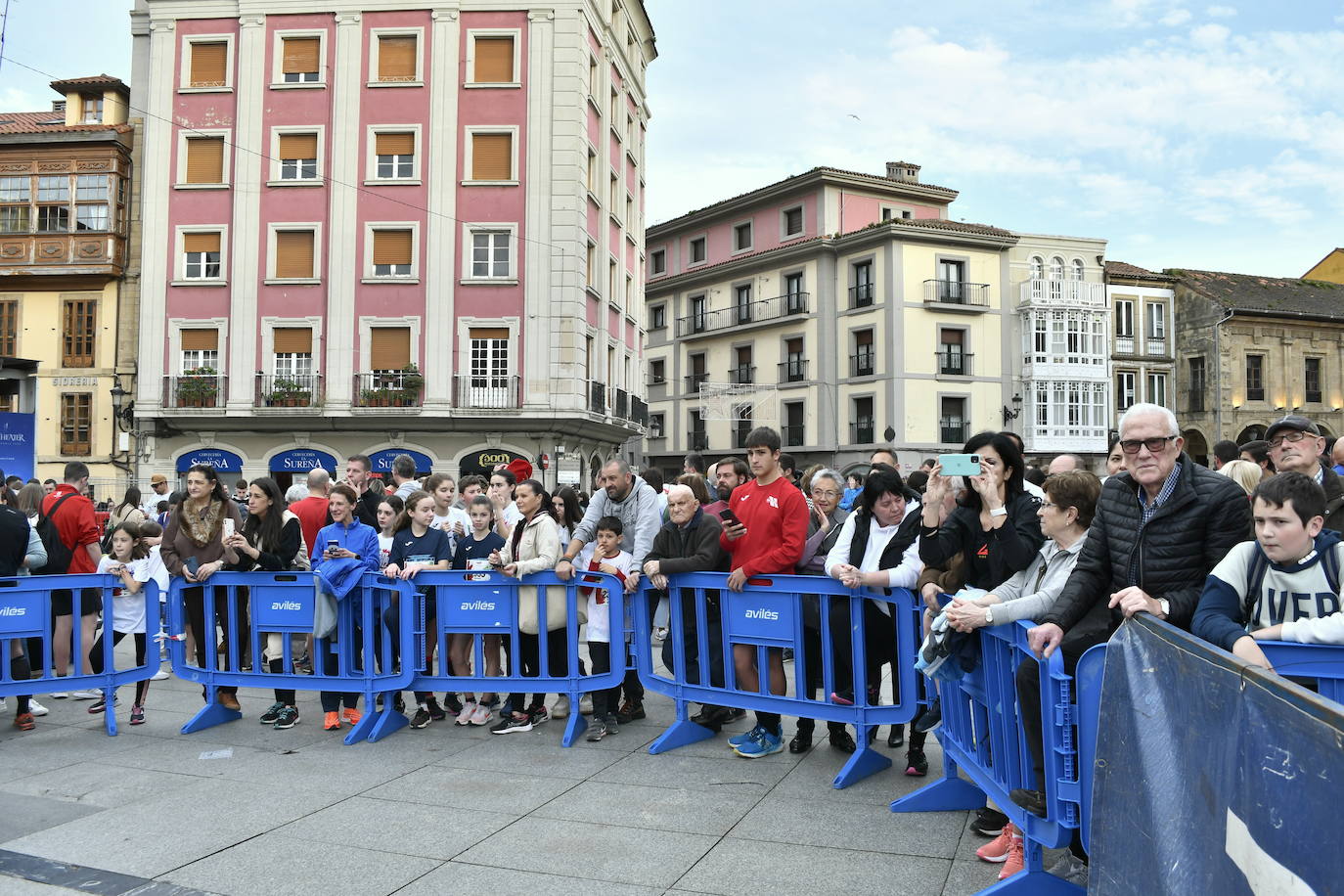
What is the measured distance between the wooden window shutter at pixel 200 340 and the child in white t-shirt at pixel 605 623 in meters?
24.9

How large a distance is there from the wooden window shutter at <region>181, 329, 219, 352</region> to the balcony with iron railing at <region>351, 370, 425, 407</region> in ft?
14.8

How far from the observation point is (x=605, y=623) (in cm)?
704

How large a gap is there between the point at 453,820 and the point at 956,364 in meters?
38.3

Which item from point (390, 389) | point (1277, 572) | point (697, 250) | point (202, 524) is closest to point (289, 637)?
point (202, 524)

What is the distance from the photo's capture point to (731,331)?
4597 cm

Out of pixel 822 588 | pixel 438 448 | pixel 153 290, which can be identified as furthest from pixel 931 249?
pixel 822 588

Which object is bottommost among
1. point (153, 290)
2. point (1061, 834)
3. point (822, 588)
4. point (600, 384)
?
point (1061, 834)

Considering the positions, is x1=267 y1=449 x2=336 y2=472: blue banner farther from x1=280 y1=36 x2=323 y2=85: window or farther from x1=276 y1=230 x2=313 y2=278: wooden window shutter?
x1=280 y1=36 x2=323 y2=85: window

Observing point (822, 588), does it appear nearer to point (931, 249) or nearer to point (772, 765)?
point (772, 765)

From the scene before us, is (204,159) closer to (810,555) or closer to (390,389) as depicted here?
(390,389)

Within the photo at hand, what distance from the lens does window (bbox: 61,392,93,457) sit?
97.3 feet

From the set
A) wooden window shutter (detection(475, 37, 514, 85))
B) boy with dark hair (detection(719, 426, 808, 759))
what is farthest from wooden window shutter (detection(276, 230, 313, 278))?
boy with dark hair (detection(719, 426, 808, 759))

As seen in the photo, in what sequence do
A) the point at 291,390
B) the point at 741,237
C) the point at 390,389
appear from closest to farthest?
1. the point at 390,389
2. the point at 291,390
3. the point at 741,237

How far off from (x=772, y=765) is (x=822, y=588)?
114cm
